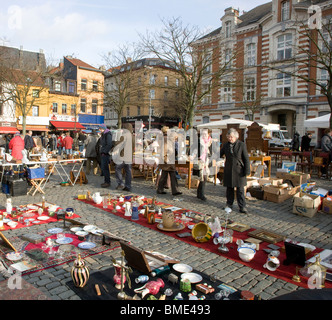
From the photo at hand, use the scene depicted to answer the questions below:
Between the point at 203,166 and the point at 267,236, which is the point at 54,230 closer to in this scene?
the point at 267,236

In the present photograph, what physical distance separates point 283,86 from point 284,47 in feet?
11.7

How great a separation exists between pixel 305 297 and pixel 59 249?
11.4 ft

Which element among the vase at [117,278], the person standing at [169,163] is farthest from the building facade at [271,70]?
the vase at [117,278]

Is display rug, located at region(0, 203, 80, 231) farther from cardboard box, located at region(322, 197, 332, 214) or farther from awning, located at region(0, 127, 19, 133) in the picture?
awning, located at region(0, 127, 19, 133)

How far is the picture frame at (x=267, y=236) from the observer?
4.61m

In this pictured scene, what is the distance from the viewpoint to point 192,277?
3.16 m

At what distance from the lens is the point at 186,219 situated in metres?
5.66

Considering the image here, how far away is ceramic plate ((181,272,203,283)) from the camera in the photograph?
309 centimetres

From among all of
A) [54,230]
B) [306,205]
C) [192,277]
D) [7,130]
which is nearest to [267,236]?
[306,205]
